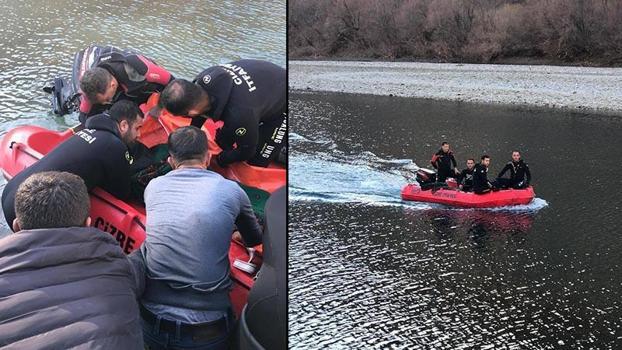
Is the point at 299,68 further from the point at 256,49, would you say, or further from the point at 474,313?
the point at 256,49

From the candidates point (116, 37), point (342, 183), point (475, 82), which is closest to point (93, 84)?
point (116, 37)

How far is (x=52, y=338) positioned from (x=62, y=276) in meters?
0.06

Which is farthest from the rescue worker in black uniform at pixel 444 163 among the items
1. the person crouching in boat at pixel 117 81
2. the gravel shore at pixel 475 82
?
the gravel shore at pixel 475 82

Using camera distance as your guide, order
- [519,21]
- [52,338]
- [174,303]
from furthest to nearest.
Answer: [519,21], [174,303], [52,338]

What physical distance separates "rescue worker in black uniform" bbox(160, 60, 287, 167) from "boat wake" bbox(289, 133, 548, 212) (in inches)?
167

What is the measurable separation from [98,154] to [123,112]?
58 millimetres

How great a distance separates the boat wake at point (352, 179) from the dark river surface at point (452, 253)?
2 centimetres

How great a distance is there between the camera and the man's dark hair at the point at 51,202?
0.65 m

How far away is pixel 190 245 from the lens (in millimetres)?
760

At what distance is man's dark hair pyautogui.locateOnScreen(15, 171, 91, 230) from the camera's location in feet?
2.12

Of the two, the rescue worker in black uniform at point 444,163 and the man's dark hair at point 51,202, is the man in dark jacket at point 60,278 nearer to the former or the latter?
the man's dark hair at point 51,202

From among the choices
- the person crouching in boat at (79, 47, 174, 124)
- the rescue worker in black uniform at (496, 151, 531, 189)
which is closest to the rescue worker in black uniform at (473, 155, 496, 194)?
the rescue worker in black uniform at (496, 151, 531, 189)

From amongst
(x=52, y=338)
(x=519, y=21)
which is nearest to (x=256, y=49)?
(x=52, y=338)

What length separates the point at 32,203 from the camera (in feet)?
2.12
